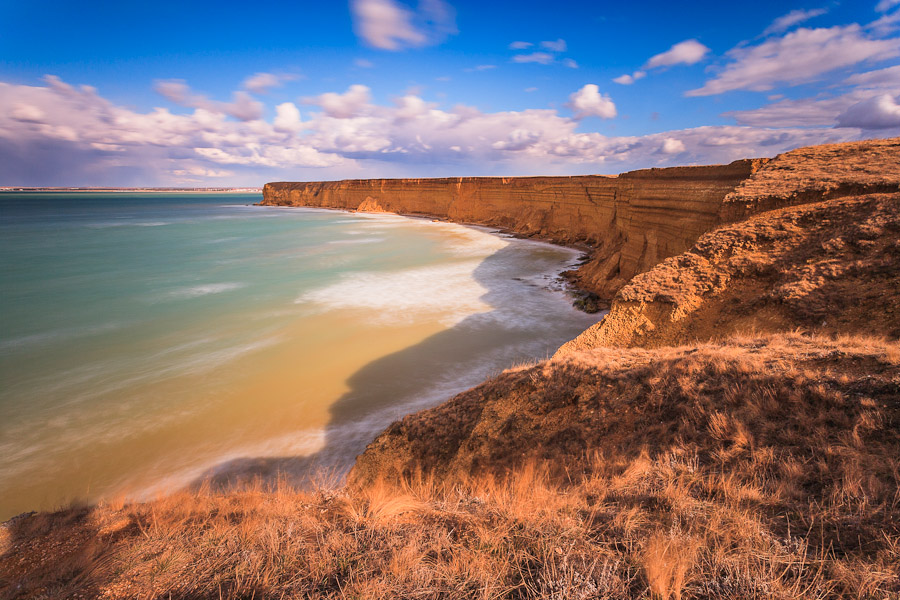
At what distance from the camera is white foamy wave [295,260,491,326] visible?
1338 centimetres

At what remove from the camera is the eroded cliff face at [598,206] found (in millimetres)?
11234

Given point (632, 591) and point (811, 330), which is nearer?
point (632, 591)

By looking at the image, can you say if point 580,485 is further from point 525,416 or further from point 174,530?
point 174,530

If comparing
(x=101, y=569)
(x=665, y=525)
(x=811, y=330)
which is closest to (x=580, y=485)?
(x=665, y=525)

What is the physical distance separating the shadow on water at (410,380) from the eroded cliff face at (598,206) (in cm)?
409

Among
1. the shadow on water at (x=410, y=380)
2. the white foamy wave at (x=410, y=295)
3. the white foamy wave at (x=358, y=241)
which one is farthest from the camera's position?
the white foamy wave at (x=358, y=241)

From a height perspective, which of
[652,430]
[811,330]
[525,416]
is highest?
[811,330]

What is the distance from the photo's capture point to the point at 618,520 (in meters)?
2.38

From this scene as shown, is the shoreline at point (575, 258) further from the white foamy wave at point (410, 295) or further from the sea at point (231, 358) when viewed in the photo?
the white foamy wave at point (410, 295)

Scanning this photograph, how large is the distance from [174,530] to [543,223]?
106ft

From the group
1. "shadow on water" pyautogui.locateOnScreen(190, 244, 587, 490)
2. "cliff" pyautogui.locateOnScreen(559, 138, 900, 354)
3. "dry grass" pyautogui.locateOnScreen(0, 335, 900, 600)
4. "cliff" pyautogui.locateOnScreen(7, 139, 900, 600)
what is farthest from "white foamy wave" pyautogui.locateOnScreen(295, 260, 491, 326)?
"dry grass" pyautogui.locateOnScreen(0, 335, 900, 600)

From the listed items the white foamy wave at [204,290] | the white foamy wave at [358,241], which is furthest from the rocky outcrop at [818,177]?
the white foamy wave at [358,241]

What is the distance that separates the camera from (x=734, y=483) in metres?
2.63

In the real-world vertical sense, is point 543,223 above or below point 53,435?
above
